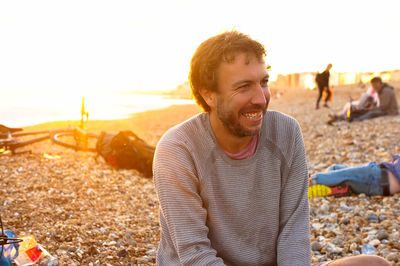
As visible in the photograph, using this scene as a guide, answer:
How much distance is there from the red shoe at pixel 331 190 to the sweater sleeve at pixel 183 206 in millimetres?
4150

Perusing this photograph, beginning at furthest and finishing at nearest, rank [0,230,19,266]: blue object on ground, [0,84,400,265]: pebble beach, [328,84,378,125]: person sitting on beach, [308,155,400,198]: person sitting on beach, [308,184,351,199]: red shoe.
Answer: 1. [328,84,378,125]: person sitting on beach
2. [308,184,351,199]: red shoe
3. [308,155,400,198]: person sitting on beach
4. [0,84,400,265]: pebble beach
5. [0,230,19,266]: blue object on ground

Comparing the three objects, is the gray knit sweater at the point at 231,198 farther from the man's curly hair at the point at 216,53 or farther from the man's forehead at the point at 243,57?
the man's forehead at the point at 243,57

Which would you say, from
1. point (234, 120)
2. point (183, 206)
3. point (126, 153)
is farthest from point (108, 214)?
point (234, 120)

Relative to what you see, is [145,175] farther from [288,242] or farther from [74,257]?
[288,242]

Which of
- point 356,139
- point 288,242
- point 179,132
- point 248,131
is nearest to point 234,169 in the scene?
point 248,131

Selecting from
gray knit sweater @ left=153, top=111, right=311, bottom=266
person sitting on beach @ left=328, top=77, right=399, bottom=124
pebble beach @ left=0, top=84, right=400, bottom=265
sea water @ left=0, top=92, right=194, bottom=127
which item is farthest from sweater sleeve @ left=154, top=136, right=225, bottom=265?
person sitting on beach @ left=328, top=77, right=399, bottom=124

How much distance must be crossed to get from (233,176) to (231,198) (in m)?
0.16

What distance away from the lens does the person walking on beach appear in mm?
2506

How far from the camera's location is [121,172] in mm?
8156

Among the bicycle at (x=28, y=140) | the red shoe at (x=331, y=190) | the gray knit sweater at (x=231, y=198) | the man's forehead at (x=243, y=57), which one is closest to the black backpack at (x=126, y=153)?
the bicycle at (x=28, y=140)

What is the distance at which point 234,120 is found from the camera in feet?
8.48

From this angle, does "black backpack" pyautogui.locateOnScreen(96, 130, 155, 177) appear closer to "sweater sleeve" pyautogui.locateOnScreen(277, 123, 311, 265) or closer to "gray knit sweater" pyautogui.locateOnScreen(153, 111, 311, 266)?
"gray knit sweater" pyautogui.locateOnScreen(153, 111, 311, 266)

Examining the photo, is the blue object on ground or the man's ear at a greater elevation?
the man's ear

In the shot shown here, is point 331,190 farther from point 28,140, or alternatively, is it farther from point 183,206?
point 28,140
